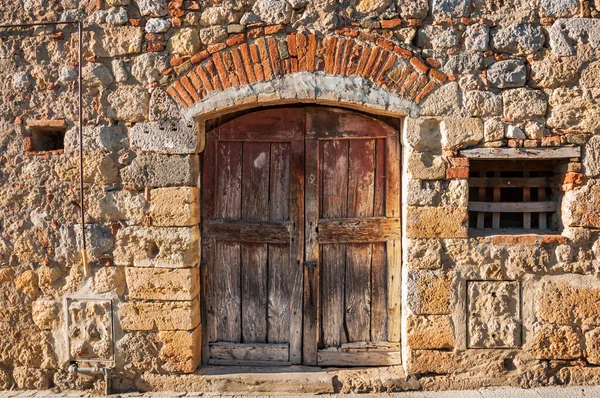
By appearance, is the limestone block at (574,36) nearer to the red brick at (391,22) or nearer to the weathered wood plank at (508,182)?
the weathered wood plank at (508,182)

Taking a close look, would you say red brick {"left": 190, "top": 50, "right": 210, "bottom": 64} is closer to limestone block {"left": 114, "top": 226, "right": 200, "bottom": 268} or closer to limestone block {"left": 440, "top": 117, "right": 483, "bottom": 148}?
limestone block {"left": 114, "top": 226, "right": 200, "bottom": 268}

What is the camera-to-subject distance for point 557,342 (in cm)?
354

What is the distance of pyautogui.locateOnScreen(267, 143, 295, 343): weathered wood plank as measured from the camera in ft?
12.4

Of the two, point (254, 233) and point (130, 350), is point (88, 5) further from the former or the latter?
point (130, 350)

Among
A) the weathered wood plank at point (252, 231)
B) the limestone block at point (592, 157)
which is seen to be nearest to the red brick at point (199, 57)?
the weathered wood plank at point (252, 231)

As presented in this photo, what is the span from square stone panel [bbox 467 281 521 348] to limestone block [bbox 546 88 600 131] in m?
1.22

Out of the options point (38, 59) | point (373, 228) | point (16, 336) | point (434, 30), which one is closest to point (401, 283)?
point (373, 228)

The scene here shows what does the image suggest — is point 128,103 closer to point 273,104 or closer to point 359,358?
point 273,104

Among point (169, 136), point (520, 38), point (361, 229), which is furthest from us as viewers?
point (361, 229)

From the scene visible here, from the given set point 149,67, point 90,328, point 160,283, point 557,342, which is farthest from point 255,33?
point 557,342

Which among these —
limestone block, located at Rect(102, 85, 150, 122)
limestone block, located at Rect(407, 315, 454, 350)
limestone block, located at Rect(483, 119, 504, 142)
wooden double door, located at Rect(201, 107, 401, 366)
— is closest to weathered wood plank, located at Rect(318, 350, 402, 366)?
wooden double door, located at Rect(201, 107, 401, 366)

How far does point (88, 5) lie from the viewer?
3609 mm

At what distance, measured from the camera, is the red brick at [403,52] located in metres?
3.47

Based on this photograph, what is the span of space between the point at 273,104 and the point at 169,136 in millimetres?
798
